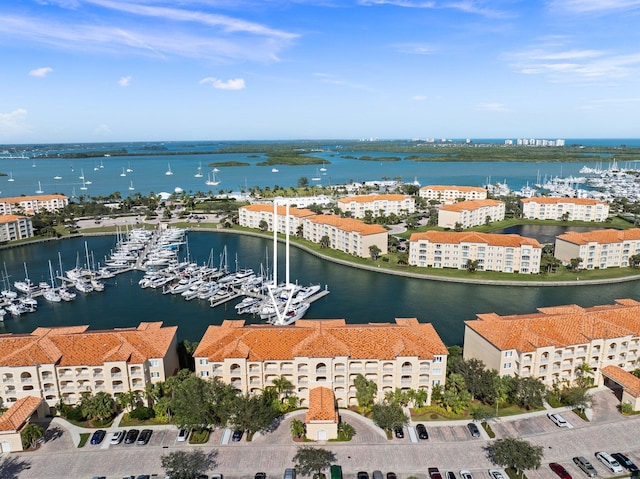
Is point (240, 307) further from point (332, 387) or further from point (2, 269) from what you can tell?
point (2, 269)

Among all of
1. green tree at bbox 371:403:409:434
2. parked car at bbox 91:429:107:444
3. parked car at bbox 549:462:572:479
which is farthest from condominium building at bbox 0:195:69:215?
parked car at bbox 549:462:572:479

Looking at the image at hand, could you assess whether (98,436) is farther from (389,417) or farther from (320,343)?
(389,417)

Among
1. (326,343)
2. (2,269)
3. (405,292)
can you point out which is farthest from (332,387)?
(2,269)

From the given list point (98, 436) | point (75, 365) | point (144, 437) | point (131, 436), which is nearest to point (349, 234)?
point (75, 365)

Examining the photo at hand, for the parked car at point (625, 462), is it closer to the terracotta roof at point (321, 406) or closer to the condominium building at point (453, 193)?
the terracotta roof at point (321, 406)

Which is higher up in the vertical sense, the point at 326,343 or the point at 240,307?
the point at 326,343

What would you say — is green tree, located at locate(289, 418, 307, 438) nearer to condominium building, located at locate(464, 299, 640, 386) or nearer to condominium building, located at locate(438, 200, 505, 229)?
condominium building, located at locate(464, 299, 640, 386)

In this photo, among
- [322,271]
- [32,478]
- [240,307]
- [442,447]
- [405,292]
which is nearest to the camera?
[32,478]

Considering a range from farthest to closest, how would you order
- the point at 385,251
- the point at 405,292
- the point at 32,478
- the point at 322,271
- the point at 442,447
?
1. the point at 385,251
2. the point at 322,271
3. the point at 405,292
4. the point at 442,447
5. the point at 32,478

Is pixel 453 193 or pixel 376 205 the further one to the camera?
pixel 453 193
